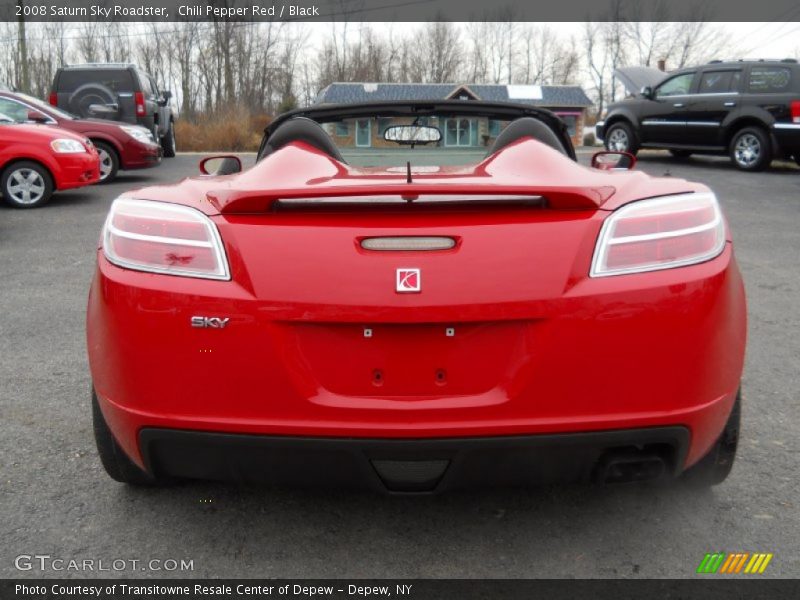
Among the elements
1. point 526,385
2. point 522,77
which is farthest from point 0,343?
point 522,77

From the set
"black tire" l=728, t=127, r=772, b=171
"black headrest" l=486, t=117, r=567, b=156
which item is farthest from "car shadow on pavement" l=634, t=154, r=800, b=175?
"black headrest" l=486, t=117, r=567, b=156

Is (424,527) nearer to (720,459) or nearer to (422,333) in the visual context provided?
(422,333)

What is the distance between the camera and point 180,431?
214 centimetres

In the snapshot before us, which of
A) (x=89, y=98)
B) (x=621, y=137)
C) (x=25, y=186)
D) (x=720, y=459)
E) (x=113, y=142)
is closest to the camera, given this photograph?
(x=720, y=459)

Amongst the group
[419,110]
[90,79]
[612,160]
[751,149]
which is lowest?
[751,149]

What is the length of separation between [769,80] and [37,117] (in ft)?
39.5

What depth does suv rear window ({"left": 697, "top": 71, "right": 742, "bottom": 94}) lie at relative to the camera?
14680 millimetres

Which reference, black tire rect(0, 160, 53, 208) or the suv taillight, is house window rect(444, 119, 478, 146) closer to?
black tire rect(0, 160, 53, 208)

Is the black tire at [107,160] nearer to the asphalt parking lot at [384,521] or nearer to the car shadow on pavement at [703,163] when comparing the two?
the car shadow on pavement at [703,163]


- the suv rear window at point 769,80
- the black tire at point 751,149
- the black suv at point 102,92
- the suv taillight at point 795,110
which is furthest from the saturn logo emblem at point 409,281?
the black suv at point 102,92

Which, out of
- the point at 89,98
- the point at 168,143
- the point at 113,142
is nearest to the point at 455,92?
the point at 168,143

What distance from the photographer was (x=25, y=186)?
1039 cm

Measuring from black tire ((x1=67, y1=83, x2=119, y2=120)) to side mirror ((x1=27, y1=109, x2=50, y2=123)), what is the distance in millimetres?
3727

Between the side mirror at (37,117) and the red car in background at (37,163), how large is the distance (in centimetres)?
115
